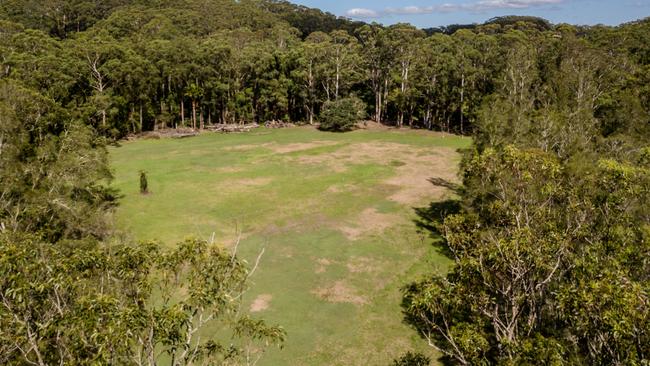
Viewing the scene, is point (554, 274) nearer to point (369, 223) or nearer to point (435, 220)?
point (369, 223)

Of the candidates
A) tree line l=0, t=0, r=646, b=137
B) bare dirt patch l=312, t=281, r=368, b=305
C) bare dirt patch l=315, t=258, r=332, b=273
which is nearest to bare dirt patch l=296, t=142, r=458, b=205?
tree line l=0, t=0, r=646, b=137

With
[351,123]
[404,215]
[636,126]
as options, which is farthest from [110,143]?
[636,126]

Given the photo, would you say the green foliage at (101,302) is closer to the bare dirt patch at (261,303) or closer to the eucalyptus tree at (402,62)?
the bare dirt patch at (261,303)

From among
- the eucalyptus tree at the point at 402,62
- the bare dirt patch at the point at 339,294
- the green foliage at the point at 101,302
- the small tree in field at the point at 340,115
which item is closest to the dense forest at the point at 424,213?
the green foliage at the point at 101,302

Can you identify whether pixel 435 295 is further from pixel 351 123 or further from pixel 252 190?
pixel 351 123

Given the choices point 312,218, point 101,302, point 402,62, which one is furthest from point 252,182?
point 402,62

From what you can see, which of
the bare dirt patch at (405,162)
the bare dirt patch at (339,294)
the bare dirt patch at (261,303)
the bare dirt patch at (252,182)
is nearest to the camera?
the bare dirt patch at (261,303)
